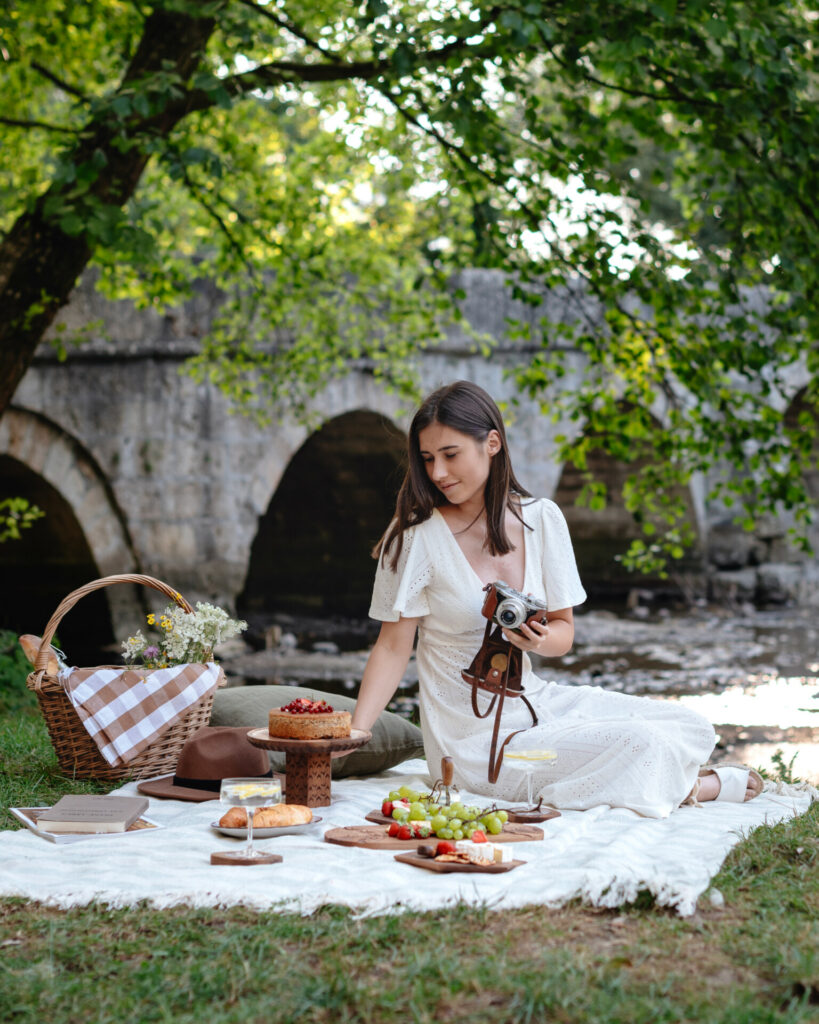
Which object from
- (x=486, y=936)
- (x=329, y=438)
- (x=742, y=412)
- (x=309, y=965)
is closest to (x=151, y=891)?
(x=309, y=965)

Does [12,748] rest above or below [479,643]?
below

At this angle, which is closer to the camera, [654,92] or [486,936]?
[486,936]

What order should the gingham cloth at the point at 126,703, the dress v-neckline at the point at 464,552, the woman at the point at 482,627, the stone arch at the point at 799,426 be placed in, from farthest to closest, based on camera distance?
the stone arch at the point at 799,426, the gingham cloth at the point at 126,703, the dress v-neckline at the point at 464,552, the woman at the point at 482,627

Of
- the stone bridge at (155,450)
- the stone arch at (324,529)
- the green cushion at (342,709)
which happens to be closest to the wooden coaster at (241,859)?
the green cushion at (342,709)

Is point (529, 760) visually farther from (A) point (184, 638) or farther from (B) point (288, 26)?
(B) point (288, 26)

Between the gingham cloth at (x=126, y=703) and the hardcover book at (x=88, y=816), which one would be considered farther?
the gingham cloth at (x=126, y=703)

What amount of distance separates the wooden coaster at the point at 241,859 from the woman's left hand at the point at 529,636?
0.96 meters

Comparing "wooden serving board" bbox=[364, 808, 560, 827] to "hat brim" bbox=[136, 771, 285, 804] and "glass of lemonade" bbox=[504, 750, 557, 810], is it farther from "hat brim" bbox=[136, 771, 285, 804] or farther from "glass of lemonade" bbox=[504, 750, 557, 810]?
"hat brim" bbox=[136, 771, 285, 804]

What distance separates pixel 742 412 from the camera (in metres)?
14.1

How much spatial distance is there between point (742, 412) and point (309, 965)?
42.9 feet

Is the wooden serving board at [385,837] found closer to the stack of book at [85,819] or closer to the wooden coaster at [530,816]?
the wooden coaster at [530,816]

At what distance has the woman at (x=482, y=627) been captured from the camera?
3250mm

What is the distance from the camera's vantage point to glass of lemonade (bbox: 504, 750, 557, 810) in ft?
10.2

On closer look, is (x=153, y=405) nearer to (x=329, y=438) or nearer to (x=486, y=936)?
(x=329, y=438)
